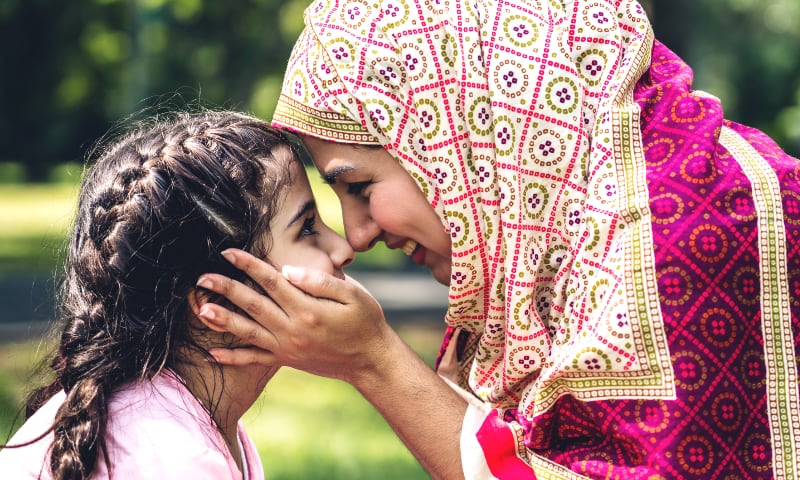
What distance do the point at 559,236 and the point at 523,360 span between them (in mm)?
382

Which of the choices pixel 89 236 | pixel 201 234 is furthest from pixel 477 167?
pixel 89 236

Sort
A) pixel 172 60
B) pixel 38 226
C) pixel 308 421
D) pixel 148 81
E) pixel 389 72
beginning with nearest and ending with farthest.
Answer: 1. pixel 389 72
2. pixel 308 421
3. pixel 148 81
4. pixel 38 226
5. pixel 172 60

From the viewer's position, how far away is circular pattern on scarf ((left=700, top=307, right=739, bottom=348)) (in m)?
2.57

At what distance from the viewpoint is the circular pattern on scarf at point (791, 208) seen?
8.71 feet

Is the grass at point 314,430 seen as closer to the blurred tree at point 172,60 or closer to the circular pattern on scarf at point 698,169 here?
the circular pattern on scarf at point 698,169

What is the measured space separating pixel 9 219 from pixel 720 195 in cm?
2328

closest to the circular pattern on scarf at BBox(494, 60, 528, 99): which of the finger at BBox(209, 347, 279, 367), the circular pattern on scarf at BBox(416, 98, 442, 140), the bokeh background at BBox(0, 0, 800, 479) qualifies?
the circular pattern on scarf at BBox(416, 98, 442, 140)

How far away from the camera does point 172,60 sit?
35.5 metres

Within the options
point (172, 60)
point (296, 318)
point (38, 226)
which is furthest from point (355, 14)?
point (172, 60)

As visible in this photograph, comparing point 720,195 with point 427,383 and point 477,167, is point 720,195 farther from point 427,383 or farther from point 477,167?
point 427,383

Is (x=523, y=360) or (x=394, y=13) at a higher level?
(x=394, y=13)

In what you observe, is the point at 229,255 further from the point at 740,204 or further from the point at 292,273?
the point at 740,204

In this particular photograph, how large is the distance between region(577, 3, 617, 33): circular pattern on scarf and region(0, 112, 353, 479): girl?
3.24 feet

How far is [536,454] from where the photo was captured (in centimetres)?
285
